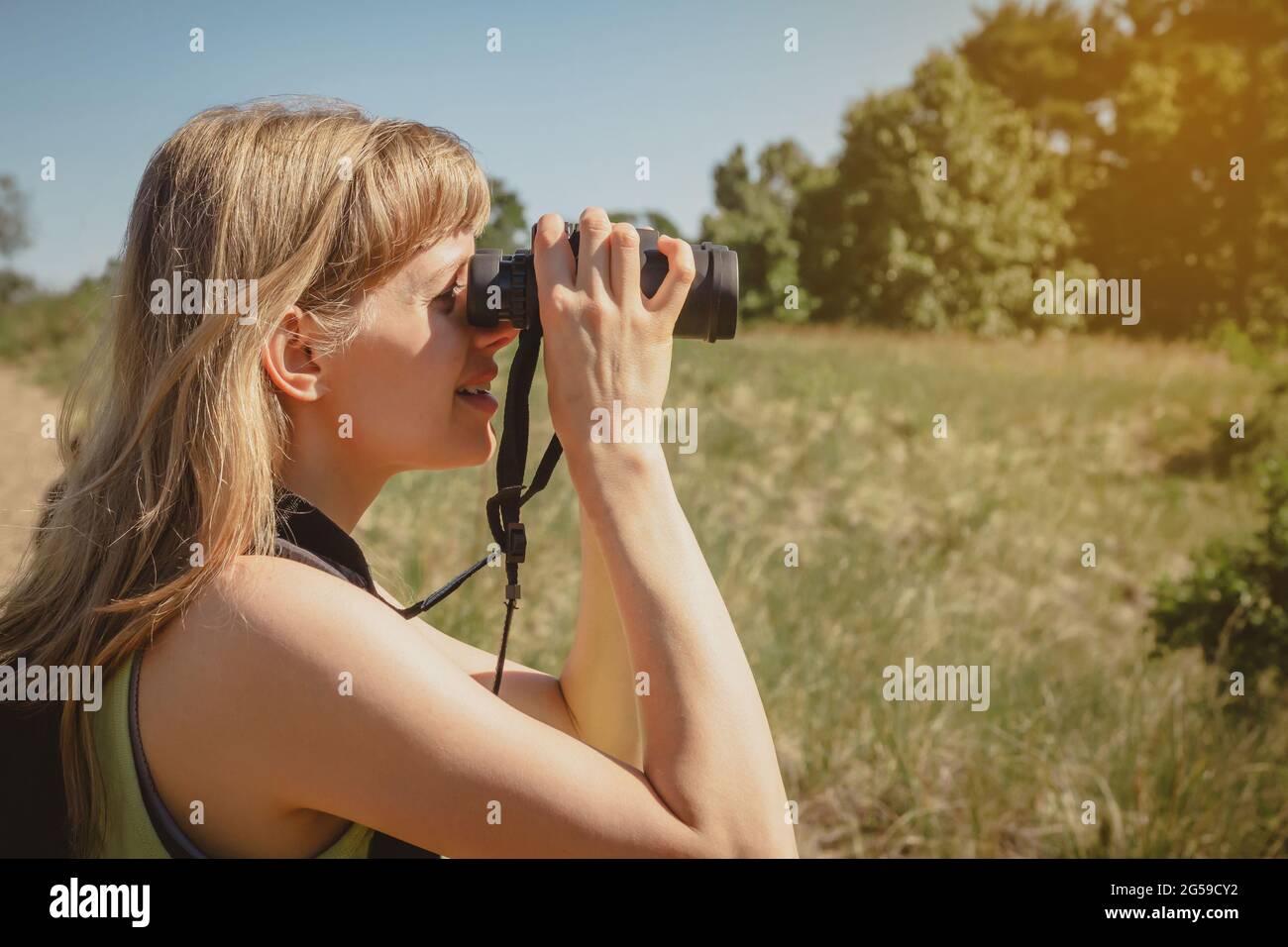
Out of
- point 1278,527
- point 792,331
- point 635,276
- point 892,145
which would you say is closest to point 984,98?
point 892,145

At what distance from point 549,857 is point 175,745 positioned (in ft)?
1.42

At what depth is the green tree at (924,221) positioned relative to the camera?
23781 mm

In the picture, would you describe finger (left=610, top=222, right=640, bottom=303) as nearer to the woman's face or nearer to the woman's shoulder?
Answer: the woman's face

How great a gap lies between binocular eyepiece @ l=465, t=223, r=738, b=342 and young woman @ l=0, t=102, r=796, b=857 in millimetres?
36

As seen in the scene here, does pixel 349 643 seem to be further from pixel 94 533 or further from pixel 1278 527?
pixel 1278 527

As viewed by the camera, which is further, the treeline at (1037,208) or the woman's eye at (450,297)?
the treeline at (1037,208)

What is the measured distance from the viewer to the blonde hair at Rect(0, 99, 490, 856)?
123cm

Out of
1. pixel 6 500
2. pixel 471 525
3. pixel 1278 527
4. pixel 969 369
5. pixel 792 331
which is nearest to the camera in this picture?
pixel 1278 527

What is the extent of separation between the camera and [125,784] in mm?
1199

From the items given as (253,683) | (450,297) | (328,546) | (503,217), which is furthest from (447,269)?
(503,217)

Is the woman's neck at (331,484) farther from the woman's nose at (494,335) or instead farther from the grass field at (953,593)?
the grass field at (953,593)

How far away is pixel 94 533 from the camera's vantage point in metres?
1.31

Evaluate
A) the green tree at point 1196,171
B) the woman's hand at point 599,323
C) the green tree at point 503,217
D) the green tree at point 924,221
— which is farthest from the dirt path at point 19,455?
the green tree at point 1196,171

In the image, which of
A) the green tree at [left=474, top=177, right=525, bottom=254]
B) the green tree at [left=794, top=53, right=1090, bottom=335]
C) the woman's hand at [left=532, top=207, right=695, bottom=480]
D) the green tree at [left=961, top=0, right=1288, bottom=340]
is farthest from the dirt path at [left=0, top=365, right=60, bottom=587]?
the green tree at [left=961, top=0, right=1288, bottom=340]
